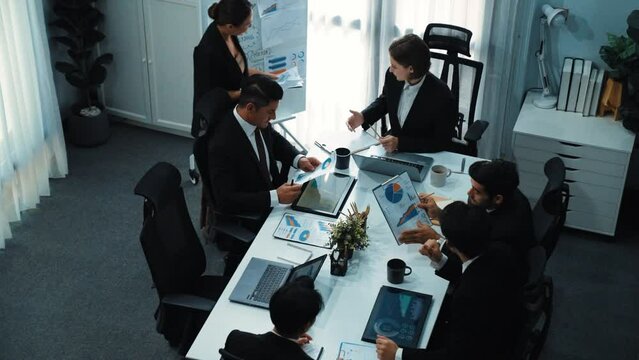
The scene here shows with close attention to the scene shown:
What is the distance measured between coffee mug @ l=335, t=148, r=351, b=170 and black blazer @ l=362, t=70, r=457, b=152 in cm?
38

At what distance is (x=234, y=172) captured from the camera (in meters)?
4.14

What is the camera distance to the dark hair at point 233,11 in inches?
188

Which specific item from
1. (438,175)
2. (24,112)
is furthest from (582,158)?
(24,112)

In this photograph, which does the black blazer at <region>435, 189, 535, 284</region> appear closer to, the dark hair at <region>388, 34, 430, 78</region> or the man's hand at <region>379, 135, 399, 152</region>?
the man's hand at <region>379, 135, 399, 152</region>

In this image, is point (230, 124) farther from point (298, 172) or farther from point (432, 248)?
point (432, 248)

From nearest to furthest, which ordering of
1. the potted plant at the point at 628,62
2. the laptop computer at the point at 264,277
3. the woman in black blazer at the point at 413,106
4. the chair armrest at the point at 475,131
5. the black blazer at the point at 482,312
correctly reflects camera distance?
the black blazer at the point at 482,312, the laptop computer at the point at 264,277, the woman in black blazer at the point at 413,106, the chair armrest at the point at 475,131, the potted plant at the point at 628,62

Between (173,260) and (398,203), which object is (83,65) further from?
(398,203)

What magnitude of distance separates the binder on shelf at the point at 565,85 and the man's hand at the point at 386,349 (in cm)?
292

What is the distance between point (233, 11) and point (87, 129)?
6.94 ft

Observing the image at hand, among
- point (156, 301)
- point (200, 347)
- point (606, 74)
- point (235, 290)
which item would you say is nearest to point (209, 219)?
point (156, 301)

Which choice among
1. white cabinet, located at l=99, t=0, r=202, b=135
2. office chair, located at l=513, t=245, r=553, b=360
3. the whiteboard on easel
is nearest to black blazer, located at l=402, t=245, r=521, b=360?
office chair, located at l=513, t=245, r=553, b=360

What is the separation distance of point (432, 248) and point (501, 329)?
0.57 m

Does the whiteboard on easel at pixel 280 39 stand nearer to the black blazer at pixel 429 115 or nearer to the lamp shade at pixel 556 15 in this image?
the black blazer at pixel 429 115

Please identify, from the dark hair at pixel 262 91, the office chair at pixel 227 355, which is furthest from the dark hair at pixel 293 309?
the dark hair at pixel 262 91
